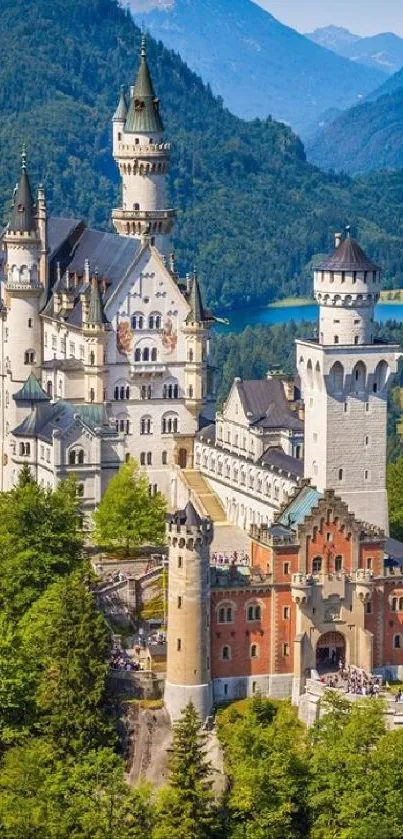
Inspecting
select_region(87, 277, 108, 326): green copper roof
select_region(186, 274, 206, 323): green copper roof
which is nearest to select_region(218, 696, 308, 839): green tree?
select_region(87, 277, 108, 326): green copper roof

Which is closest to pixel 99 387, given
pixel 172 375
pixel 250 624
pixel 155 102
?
pixel 172 375

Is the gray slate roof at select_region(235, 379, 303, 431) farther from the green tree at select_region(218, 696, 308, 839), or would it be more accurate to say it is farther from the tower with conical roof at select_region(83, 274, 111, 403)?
the green tree at select_region(218, 696, 308, 839)

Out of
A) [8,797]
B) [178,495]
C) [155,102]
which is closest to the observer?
[8,797]

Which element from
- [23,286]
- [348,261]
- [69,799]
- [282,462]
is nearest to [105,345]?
[23,286]

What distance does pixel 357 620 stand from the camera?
101m

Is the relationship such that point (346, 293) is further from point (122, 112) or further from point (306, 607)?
point (122, 112)

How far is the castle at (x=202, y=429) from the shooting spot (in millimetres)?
99562

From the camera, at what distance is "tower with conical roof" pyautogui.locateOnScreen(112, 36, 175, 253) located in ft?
440

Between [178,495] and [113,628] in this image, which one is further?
[178,495]

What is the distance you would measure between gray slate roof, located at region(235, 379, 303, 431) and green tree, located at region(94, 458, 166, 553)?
25.2 ft

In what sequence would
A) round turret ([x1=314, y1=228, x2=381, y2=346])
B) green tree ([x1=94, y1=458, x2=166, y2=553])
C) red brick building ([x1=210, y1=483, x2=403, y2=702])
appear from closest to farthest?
red brick building ([x1=210, y1=483, x2=403, y2=702]), round turret ([x1=314, y1=228, x2=381, y2=346]), green tree ([x1=94, y1=458, x2=166, y2=553])

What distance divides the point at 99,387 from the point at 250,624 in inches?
1184

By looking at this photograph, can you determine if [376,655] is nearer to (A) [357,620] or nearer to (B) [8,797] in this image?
(A) [357,620]

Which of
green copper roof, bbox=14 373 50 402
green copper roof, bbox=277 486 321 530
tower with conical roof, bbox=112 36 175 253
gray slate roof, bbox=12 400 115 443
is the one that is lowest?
green copper roof, bbox=277 486 321 530
